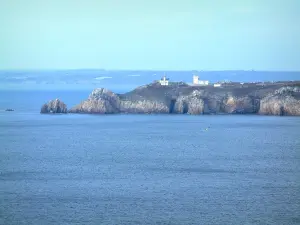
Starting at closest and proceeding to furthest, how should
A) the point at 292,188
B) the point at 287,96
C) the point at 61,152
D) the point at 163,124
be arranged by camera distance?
the point at 292,188
the point at 61,152
the point at 163,124
the point at 287,96

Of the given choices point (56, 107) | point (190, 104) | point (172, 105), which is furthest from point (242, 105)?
point (56, 107)

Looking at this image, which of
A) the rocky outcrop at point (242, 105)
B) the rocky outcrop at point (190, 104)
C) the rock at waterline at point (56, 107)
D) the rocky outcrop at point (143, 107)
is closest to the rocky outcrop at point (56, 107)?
the rock at waterline at point (56, 107)

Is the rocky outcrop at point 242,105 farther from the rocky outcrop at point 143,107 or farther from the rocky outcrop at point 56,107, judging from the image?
the rocky outcrop at point 56,107

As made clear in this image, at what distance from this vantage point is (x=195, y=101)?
72.1m

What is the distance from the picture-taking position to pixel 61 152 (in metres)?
44.1

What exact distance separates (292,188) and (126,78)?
16571 centimetres

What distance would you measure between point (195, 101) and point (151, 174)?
37.1m

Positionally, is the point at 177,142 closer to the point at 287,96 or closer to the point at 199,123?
the point at 199,123

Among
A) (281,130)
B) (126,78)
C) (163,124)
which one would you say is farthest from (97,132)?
(126,78)

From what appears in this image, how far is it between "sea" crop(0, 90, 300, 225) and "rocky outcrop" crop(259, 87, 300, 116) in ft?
26.2

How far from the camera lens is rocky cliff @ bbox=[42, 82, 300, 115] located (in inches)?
2773

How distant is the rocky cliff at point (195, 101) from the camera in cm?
7044

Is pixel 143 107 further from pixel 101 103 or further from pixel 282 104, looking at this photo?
pixel 282 104

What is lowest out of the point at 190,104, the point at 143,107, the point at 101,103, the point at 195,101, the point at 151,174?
the point at 151,174
